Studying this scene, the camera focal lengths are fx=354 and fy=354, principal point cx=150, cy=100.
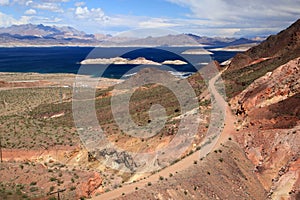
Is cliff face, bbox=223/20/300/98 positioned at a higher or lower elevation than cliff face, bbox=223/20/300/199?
higher

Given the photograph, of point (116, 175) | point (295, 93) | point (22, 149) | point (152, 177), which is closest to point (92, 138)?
point (22, 149)

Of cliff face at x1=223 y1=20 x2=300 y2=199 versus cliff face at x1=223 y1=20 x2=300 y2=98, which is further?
cliff face at x1=223 y1=20 x2=300 y2=98

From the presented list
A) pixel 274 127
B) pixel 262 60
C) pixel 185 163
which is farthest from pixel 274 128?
pixel 262 60

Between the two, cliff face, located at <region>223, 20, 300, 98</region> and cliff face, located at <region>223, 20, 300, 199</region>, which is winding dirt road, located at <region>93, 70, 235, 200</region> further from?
cliff face, located at <region>223, 20, 300, 98</region>

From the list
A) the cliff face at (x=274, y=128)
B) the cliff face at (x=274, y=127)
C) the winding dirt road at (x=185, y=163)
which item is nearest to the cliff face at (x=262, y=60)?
the cliff face at (x=274, y=127)

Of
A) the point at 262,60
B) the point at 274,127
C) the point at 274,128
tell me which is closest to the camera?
the point at 274,128

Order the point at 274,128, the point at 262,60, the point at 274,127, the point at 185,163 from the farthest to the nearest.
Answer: the point at 262,60 → the point at 274,127 → the point at 274,128 → the point at 185,163

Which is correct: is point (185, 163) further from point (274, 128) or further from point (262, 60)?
point (262, 60)

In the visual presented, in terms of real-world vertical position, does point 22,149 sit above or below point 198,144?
below

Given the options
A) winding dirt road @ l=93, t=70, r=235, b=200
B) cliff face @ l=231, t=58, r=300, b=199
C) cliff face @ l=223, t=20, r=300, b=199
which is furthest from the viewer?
cliff face @ l=231, t=58, r=300, b=199

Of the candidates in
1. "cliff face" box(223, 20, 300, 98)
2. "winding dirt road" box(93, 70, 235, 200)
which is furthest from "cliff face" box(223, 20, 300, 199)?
"cliff face" box(223, 20, 300, 98)

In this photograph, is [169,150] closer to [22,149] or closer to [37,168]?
[37,168]
